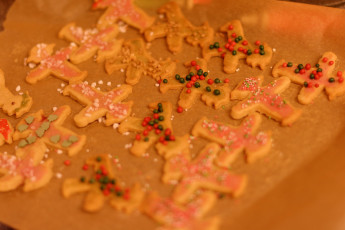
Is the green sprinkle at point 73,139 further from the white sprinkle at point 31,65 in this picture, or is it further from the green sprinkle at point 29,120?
the white sprinkle at point 31,65

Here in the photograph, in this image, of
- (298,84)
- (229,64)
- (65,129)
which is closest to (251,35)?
(229,64)

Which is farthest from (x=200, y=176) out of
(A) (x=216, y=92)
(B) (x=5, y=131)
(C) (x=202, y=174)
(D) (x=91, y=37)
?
(D) (x=91, y=37)

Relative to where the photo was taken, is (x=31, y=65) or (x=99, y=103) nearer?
(x=99, y=103)

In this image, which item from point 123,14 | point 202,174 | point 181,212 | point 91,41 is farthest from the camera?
point 123,14

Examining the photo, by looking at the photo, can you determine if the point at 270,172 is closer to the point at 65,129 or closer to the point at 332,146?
the point at 332,146

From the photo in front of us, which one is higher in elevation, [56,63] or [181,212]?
[56,63]

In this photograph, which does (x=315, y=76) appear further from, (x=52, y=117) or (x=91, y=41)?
(x=52, y=117)
